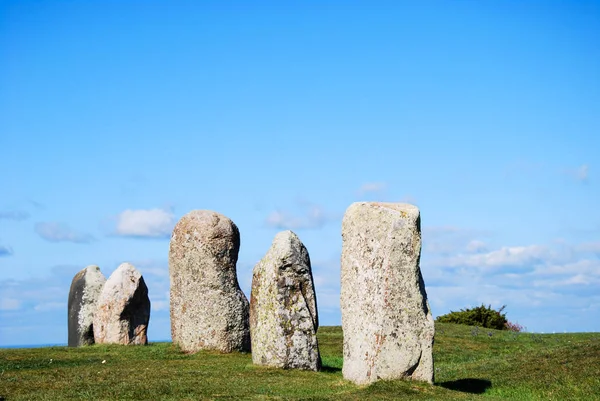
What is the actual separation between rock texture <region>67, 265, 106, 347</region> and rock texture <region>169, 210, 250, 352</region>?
815 centimetres

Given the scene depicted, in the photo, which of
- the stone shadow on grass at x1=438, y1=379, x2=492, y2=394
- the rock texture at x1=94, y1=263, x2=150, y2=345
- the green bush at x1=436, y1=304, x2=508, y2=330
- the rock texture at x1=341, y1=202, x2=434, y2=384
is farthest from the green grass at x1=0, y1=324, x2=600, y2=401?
the green bush at x1=436, y1=304, x2=508, y2=330

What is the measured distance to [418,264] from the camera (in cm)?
2005

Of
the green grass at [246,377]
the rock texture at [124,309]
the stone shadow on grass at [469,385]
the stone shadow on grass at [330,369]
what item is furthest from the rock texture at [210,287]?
the stone shadow on grass at [469,385]

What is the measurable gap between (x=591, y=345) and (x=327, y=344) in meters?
10.4

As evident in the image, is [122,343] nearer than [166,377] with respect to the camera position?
No

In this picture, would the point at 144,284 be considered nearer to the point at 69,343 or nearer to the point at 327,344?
the point at 69,343

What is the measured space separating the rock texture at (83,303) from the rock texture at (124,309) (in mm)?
1218

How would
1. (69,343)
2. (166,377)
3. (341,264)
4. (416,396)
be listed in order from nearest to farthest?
(416,396)
(341,264)
(166,377)
(69,343)

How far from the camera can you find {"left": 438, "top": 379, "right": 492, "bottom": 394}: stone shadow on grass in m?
22.5

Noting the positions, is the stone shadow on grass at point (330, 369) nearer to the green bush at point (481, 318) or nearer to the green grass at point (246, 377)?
the green grass at point (246, 377)

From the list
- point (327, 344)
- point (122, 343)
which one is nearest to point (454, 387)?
point (327, 344)

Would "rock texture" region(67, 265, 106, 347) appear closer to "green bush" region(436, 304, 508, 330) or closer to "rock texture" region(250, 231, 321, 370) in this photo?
"rock texture" region(250, 231, 321, 370)

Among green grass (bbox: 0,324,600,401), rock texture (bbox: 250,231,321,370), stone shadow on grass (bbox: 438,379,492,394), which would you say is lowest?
stone shadow on grass (bbox: 438,379,492,394)

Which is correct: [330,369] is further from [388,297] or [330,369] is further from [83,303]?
[83,303]
